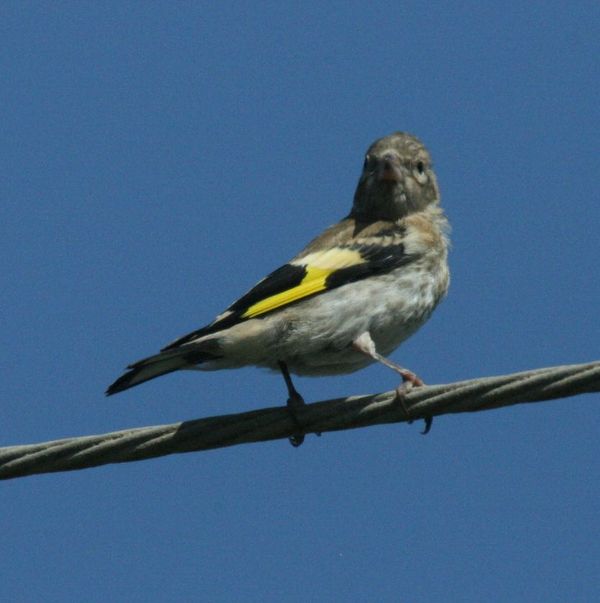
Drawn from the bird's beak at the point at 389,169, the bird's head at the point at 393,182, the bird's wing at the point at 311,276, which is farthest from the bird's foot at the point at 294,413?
the bird's beak at the point at 389,169

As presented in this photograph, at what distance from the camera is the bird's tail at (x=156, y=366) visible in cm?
746

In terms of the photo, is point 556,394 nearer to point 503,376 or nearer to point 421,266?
point 503,376

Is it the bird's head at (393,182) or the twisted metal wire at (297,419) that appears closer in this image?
the twisted metal wire at (297,419)

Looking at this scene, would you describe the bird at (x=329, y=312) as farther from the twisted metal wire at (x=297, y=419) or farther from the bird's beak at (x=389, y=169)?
the twisted metal wire at (x=297, y=419)

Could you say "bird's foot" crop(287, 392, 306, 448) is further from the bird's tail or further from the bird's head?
the bird's head

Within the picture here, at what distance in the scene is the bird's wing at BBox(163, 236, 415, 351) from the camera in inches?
303

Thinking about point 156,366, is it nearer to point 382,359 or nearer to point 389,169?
point 382,359

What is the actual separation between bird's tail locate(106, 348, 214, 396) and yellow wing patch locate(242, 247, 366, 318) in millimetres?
439

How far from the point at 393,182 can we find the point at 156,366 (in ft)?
9.22

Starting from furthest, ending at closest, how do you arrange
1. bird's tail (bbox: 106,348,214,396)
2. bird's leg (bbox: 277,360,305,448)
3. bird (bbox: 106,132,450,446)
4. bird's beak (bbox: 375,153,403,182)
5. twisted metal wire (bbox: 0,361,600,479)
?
bird's beak (bbox: 375,153,403,182)
bird (bbox: 106,132,450,446)
bird's tail (bbox: 106,348,214,396)
bird's leg (bbox: 277,360,305,448)
twisted metal wire (bbox: 0,361,600,479)

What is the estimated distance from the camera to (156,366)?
7.64m

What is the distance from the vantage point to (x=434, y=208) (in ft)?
31.9

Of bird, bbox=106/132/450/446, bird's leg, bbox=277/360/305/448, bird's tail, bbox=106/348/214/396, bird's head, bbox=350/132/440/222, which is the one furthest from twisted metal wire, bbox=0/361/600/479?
bird's head, bbox=350/132/440/222

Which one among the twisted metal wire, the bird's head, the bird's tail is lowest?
the twisted metal wire
